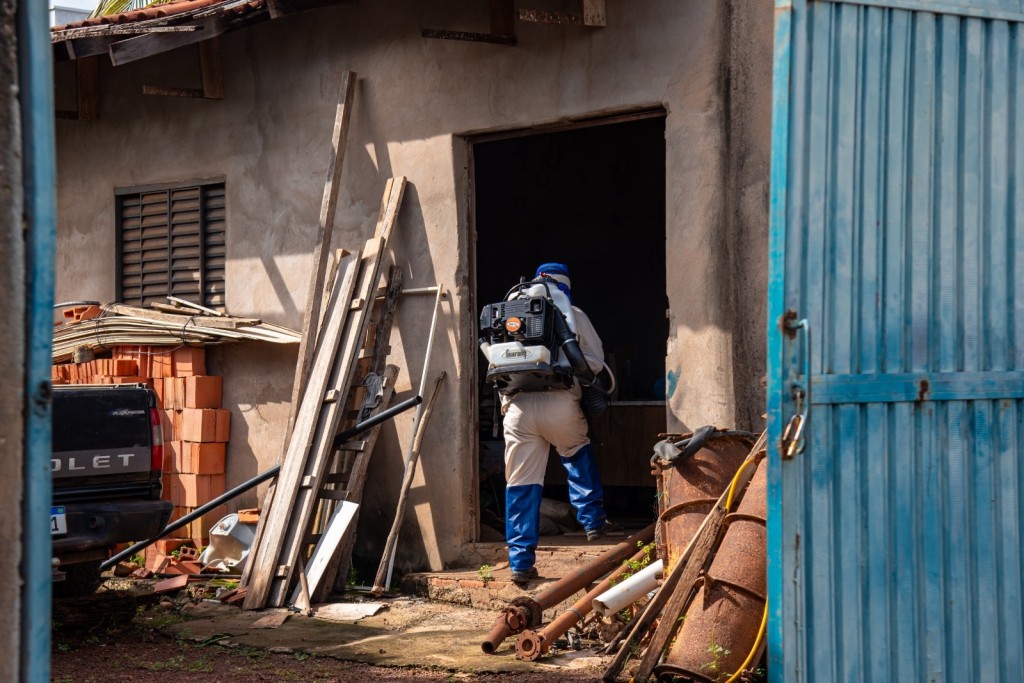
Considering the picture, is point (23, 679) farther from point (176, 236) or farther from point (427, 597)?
point (176, 236)

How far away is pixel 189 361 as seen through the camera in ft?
31.6

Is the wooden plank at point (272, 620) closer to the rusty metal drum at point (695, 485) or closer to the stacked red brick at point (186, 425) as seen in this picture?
the stacked red brick at point (186, 425)

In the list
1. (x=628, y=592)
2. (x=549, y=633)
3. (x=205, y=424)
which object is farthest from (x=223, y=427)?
(x=628, y=592)

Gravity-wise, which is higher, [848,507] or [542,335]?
[542,335]

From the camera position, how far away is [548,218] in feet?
43.1

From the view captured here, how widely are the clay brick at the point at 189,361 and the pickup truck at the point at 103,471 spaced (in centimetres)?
261

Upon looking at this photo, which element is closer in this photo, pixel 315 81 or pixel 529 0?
pixel 529 0

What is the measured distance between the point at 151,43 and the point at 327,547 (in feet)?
12.5

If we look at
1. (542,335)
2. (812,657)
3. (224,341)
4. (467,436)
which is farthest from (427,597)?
(812,657)

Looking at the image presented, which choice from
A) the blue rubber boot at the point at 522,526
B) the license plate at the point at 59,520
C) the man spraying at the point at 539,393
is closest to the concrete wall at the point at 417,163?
the man spraying at the point at 539,393

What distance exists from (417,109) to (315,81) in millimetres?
1065

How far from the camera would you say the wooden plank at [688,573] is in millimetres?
5223

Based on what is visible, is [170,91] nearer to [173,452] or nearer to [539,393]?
[173,452]

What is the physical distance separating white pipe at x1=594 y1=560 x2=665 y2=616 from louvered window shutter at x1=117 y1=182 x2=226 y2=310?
497cm
